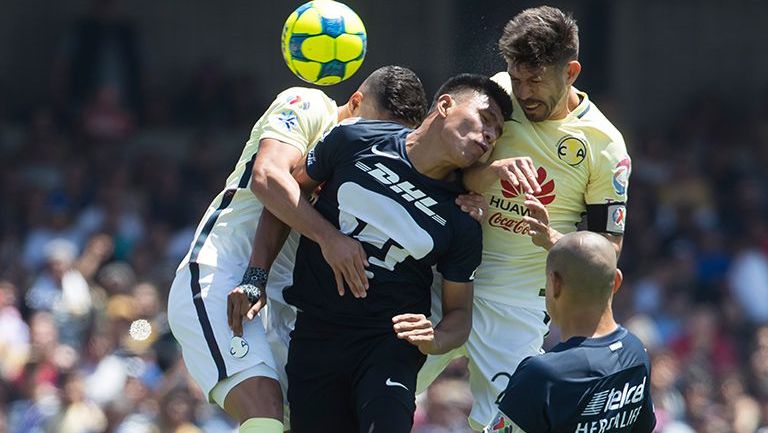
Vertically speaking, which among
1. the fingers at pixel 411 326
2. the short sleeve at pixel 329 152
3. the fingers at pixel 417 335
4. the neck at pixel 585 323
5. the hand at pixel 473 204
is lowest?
the fingers at pixel 417 335

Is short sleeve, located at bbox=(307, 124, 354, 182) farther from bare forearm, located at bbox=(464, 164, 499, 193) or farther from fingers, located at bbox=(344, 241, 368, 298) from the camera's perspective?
bare forearm, located at bbox=(464, 164, 499, 193)

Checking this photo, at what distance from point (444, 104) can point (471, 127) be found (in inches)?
7.1

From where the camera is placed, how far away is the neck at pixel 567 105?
6559mm

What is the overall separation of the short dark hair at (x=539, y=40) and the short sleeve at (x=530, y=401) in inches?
65.2

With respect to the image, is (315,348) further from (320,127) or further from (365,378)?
(320,127)

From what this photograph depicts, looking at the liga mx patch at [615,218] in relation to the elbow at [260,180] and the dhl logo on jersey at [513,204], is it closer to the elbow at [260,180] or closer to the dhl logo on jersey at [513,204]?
the dhl logo on jersey at [513,204]

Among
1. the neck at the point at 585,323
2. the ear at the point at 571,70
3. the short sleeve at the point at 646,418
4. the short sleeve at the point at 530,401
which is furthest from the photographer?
the ear at the point at 571,70

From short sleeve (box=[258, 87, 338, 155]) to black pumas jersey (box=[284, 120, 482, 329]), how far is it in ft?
0.48

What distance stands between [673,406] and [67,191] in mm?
6207

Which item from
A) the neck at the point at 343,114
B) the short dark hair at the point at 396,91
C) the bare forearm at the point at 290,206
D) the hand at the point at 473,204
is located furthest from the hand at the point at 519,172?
the neck at the point at 343,114

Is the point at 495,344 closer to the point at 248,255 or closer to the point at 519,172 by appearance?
the point at 519,172

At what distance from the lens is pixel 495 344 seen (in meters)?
6.80

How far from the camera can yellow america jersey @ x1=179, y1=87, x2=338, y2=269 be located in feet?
21.3

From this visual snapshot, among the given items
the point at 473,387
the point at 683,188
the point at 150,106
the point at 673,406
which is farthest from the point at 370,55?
the point at 473,387
